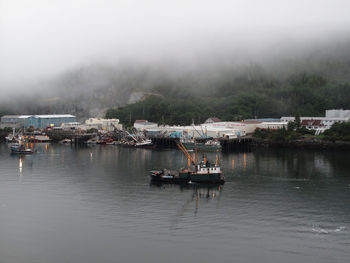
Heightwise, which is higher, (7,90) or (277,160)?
(7,90)

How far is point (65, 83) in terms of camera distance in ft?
300

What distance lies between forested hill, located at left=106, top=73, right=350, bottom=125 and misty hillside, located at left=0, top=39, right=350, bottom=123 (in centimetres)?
14

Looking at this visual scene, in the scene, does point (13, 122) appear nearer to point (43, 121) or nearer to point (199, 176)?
point (43, 121)

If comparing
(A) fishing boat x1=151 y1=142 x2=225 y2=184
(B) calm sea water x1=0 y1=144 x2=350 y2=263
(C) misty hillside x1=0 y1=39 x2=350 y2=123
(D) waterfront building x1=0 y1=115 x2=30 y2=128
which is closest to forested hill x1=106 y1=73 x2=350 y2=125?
(C) misty hillside x1=0 y1=39 x2=350 y2=123

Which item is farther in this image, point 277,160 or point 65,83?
point 65,83

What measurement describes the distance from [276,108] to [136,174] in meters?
49.1

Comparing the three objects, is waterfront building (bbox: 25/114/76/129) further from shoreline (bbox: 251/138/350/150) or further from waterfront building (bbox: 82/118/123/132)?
shoreline (bbox: 251/138/350/150)

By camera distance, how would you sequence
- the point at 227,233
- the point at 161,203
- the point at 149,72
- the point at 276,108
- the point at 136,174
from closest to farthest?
the point at 227,233
the point at 161,203
the point at 136,174
the point at 276,108
the point at 149,72

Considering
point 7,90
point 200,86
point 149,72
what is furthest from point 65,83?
point 200,86

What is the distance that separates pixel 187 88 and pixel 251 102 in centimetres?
2033

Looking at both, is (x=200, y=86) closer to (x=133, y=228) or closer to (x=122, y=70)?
(x=122, y=70)

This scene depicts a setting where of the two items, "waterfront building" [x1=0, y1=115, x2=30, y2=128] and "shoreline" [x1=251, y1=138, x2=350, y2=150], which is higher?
"waterfront building" [x1=0, y1=115, x2=30, y2=128]

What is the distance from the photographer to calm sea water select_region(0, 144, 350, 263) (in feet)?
36.5

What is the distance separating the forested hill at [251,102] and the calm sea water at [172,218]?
40647 millimetres
